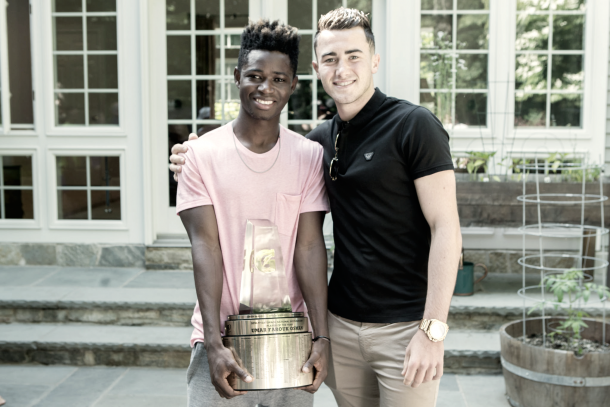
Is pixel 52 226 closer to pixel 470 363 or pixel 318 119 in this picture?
pixel 318 119

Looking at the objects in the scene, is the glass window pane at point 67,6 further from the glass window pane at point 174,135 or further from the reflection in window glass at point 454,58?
the reflection in window glass at point 454,58

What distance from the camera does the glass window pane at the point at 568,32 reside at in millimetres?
4789

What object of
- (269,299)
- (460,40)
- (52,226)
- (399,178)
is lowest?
(52,226)

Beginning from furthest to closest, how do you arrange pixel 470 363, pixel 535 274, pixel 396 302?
pixel 535 274
pixel 470 363
pixel 396 302

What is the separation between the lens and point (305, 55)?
5.09 metres

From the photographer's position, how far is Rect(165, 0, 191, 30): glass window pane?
199 inches

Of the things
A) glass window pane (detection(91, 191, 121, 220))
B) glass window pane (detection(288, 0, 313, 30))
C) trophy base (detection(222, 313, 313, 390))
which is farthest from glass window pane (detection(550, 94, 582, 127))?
trophy base (detection(222, 313, 313, 390))

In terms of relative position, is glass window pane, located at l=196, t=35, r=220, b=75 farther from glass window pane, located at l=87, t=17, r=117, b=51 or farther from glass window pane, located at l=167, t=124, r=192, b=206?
glass window pane, located at l=87, t=17, r=117, b=51

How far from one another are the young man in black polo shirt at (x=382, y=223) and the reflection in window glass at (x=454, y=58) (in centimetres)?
327

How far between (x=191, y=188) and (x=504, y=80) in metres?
3.85

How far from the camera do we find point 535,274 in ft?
15.7

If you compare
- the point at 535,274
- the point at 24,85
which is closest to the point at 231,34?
the point at 24,85

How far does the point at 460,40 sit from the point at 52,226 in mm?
3652

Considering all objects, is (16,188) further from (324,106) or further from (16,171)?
(324,106)
